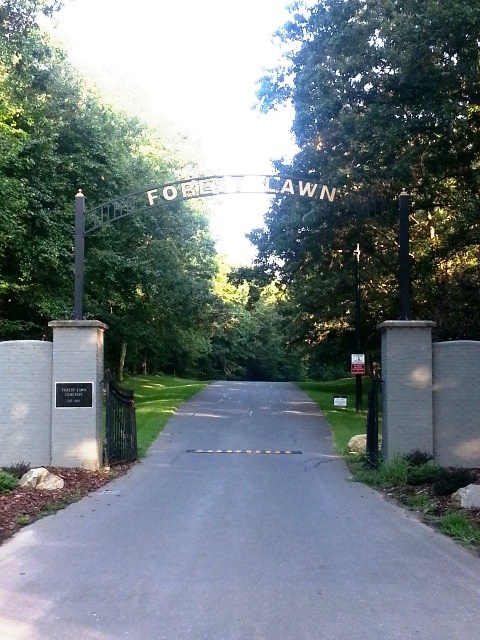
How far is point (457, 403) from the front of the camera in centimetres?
1244

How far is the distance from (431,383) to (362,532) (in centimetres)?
485

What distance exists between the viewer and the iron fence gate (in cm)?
1317

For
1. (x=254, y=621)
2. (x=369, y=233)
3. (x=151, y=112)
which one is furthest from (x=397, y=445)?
(x=151, y=112)

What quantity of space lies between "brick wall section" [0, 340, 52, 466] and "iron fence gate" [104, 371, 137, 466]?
3.56 feet

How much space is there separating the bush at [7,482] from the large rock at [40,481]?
151mm

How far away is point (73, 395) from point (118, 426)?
5.09 ft

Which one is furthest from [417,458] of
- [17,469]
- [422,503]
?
[17,469]

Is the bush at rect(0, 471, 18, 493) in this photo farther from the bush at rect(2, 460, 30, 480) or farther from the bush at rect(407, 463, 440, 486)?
the bush at rect(407, 463, 440, 486)

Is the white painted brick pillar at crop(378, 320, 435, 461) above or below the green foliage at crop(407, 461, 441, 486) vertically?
above

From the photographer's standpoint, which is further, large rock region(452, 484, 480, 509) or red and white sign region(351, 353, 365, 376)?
red and white sign region(351, 353, 365, 376)

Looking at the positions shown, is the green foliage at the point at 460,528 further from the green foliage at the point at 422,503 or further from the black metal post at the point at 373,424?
the black metal post at the point at 373,424

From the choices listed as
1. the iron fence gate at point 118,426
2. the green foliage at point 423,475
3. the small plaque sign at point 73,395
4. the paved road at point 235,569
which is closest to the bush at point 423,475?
the green foliage at point 423,475

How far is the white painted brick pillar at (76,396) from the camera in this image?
1254cm

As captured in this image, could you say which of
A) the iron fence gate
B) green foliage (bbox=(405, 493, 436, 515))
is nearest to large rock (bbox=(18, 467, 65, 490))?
the iron fence gate
